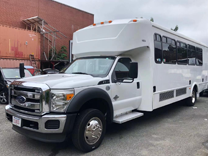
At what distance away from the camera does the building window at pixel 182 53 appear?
23.9ft

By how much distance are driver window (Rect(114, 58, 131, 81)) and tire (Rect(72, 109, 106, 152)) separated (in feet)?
3.58

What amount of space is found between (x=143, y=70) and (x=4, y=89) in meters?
6.33

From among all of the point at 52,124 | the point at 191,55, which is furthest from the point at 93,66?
the point at 191,55

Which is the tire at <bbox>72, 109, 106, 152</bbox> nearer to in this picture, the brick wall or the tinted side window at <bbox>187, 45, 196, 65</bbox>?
the tinted side window at <bbox>187, 45, 196, 65</bbox>

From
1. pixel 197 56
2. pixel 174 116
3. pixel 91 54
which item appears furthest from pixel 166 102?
pixel 197 56

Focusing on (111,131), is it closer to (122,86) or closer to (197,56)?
(122,86)

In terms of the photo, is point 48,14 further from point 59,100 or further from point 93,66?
point 59,100

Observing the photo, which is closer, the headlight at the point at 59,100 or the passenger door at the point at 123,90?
the headlight at the point at 59,100

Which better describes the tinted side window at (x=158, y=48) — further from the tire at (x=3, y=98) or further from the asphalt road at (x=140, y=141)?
the tire at (x=3, y=98)

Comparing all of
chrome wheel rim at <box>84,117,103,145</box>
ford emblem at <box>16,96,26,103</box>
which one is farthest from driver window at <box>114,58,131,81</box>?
ford emblem at <box>16,96,26,103</box>

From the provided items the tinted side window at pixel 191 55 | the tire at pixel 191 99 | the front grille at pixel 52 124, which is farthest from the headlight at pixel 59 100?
the tire at pixel 191 99

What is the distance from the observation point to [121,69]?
491cm

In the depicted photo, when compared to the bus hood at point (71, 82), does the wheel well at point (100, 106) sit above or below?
below

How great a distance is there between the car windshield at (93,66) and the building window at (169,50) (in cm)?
226
